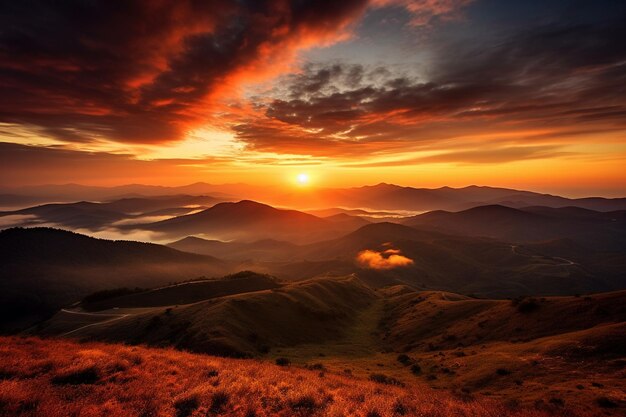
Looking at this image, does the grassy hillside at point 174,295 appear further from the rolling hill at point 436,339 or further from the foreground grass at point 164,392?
the foreground grass at point 164,392

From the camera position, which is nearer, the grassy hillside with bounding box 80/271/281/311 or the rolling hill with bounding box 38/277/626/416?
the rolling hill with bounding box 38/277/626/416

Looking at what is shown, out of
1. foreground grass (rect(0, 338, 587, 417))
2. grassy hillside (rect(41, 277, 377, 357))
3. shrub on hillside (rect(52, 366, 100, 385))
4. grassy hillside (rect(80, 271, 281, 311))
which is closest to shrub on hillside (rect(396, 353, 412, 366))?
grassy hillside (rect(41, 277, 377, 357))

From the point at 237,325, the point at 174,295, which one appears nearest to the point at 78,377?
the point at 237,325

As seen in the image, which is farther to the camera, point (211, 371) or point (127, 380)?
point (211, 371)

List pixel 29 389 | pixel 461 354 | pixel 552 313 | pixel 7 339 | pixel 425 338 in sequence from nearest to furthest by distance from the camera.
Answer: pixel 29 389, pixel 7 339, pixel 461 354, pixel 552 313, pixel 425 338

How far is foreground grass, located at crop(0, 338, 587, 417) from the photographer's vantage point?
1362cm

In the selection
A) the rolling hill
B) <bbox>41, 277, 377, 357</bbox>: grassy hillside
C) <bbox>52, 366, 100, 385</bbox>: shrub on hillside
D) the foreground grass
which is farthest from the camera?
<bbox>41, 277, 377, 357</bbox>: grassy hillside

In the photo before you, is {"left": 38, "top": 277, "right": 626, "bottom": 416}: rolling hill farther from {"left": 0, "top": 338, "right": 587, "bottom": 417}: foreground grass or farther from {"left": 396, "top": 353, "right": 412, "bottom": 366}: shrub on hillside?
{"left": 0, "top": 338, "right": 587, "bottom": 417}: foreground grass

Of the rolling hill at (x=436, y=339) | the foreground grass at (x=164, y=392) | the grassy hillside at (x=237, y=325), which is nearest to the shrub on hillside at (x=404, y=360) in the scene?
the rolling hill at (x=436, y=339)

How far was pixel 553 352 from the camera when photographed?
35.4 m

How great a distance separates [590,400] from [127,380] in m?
31.7

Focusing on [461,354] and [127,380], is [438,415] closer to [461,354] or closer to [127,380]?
[127,380]

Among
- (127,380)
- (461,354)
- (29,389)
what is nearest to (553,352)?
(461,354)

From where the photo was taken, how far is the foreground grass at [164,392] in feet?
44.7
